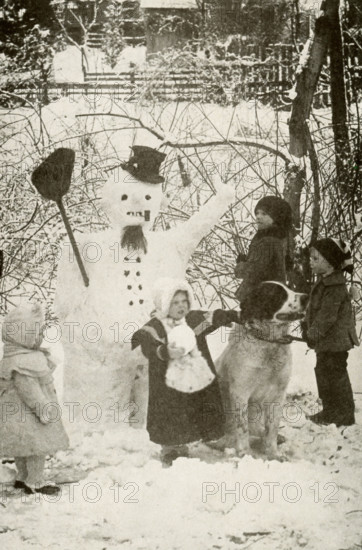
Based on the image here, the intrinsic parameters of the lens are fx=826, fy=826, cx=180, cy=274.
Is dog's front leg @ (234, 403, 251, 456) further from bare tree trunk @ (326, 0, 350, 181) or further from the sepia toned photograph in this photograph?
bare tree trunk @ (326, 0, 350, 181)

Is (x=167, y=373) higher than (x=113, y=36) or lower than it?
lower

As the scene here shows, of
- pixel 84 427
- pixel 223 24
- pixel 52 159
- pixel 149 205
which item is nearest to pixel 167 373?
pixel 84 427

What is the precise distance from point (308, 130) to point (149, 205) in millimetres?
575

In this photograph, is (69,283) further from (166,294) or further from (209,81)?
(209,81)

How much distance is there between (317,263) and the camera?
2.40 metres

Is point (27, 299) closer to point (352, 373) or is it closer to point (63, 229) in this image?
point (63, 229)

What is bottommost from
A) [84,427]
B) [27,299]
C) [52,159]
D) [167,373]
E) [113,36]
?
[84,427]

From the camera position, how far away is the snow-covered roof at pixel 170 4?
8.07ft

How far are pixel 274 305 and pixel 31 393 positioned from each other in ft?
2.20

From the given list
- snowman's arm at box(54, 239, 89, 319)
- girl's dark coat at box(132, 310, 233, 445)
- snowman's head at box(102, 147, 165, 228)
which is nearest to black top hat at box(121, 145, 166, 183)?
snowman's head at box(102, 147, 165, 228)

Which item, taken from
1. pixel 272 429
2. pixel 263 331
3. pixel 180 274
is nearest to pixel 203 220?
pixel 180 274

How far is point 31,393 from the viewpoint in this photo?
210 centimetres

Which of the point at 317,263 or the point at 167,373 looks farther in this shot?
the point at 317,263

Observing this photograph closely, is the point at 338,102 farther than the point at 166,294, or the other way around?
the point at 338,102
